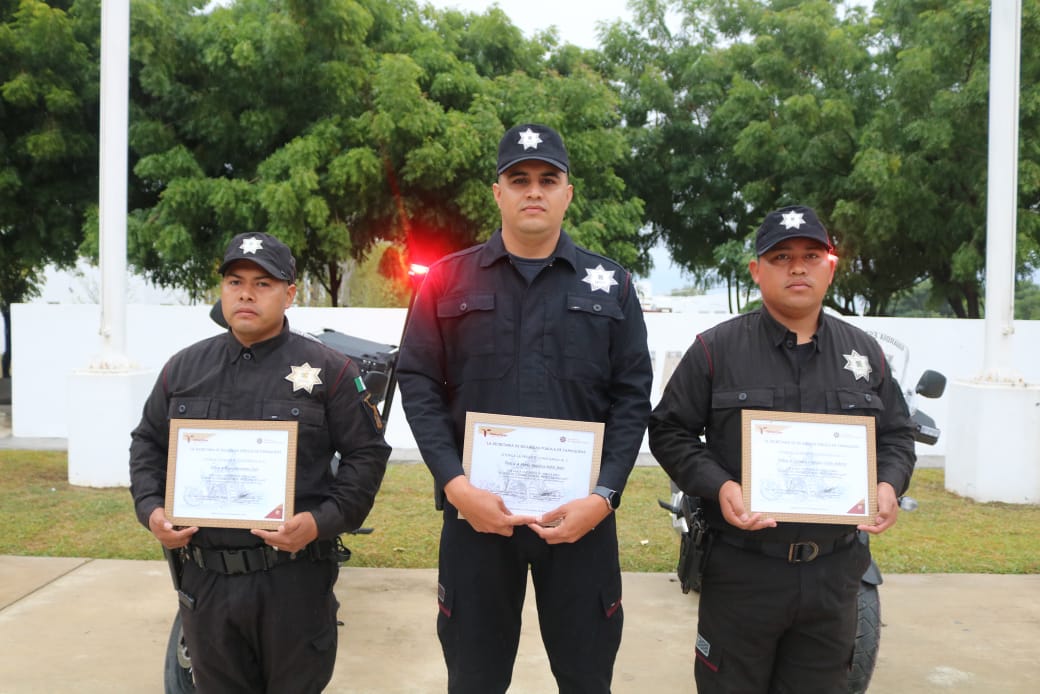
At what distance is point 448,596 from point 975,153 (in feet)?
40.3

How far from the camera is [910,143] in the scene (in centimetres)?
1314

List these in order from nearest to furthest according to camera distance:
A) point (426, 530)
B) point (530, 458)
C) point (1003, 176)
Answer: point (530, 458) < point (426, 530) < point (1003, 176)

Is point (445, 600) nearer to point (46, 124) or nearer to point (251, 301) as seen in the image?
point (251, 301)

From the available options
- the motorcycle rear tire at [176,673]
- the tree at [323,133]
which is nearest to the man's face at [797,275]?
the motorcycle rear tire at [176,673]

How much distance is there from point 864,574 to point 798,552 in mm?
519

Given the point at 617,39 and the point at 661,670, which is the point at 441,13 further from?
the point at 661,670

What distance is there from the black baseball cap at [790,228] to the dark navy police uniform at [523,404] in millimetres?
436

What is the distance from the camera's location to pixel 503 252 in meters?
2.54

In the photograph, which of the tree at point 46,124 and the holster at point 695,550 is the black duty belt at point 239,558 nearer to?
the holster at point 695,550

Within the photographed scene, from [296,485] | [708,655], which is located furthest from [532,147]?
[708,655]

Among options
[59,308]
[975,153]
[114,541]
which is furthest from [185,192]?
[975,153]

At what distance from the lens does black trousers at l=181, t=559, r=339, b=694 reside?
8.01ft

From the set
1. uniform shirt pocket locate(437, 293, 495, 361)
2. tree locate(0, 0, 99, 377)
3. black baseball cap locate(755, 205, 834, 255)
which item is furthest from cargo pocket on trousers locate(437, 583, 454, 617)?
tree locate(0, 0, 99, 377)

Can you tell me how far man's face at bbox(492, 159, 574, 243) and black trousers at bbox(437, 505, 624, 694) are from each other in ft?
2.72
